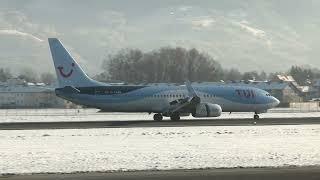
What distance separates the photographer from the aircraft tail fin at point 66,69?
49562 millimetres

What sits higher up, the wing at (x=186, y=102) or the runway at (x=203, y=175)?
the wing at (x=186, y=102)

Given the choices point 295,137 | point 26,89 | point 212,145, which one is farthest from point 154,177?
point 26,89

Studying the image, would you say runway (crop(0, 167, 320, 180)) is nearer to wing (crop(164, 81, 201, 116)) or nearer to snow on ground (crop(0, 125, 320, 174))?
snow on ground (crop(0, 125, 320, 174))

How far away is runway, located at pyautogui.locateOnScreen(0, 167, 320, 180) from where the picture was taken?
15.0 metres

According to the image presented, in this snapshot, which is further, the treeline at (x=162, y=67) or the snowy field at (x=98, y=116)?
the treeline at (x=162, y=67)

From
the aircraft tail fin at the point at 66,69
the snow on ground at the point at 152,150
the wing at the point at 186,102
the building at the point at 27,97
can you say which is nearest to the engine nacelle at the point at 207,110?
the wing at the point at 186,102

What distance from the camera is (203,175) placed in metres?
15.5

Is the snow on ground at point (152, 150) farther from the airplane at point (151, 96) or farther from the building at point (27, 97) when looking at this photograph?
the building at point (27, 97)

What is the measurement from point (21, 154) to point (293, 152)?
34.1ft

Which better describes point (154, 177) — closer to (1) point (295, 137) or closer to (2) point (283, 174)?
(2) point (283, 174)

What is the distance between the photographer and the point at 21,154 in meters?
20.7

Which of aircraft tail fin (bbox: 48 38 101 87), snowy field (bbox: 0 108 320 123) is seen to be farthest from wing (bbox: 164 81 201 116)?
aircraft tail fin (bbox: 48 38 101 87)

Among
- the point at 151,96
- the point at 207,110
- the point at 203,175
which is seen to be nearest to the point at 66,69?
the point at 151,96

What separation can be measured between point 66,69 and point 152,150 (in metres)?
29.6
